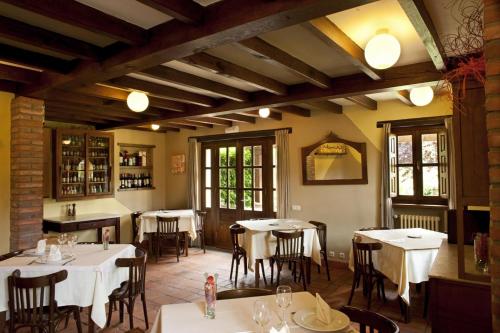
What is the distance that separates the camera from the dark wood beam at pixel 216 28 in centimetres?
192

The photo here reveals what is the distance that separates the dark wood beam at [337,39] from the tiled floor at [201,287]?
9.07 feet

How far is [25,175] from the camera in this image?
404 centimetres

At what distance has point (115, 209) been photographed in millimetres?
7254

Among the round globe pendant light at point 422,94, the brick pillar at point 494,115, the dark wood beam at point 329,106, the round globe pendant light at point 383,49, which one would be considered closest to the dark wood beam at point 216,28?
the brick pillar at point 494,115

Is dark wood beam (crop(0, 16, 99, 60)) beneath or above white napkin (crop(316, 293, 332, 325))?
above

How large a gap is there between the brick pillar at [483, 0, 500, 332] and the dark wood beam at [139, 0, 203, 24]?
161 centimetres

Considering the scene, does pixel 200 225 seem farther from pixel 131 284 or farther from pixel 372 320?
pixel 372 320

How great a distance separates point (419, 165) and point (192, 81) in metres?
3.68

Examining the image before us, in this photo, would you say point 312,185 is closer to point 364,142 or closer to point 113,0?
point 364,142

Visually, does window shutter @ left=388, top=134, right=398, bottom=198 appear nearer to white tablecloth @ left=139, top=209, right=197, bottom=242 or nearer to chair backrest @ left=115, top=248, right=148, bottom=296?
white tablecloth @ left=139, top=209, right=197, bottom=242

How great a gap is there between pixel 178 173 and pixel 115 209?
1660mm

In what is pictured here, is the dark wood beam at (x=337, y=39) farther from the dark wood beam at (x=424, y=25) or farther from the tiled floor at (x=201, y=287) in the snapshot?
the tiled floor at (x=201, y=287)

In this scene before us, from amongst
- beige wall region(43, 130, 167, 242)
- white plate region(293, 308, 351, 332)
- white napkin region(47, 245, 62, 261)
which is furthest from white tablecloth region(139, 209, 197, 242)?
white plate region(293, 308, 351, 332)

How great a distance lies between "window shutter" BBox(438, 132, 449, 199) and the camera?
15.9 ft
